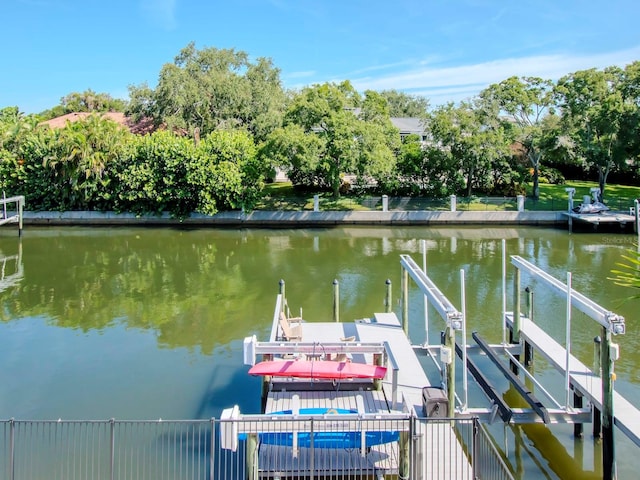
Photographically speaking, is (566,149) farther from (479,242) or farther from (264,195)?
(264,195)

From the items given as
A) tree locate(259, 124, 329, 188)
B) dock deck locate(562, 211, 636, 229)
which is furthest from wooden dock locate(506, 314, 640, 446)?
tree locate(259, 124, 329, 188)

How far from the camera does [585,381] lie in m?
10.5

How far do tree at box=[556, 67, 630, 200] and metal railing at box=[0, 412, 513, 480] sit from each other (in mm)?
28885

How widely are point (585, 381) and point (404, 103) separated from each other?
8483 centimetres

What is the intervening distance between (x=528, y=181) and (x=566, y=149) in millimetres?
4290

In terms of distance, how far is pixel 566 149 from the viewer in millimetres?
36625

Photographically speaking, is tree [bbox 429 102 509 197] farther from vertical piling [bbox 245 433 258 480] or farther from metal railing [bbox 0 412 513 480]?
vertical piling [bbox 245 433 258 480]

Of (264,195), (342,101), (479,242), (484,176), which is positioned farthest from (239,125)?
(479,242)

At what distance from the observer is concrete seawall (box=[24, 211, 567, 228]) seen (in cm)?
3550

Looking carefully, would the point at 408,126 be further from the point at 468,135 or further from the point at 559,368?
the point at 559,368

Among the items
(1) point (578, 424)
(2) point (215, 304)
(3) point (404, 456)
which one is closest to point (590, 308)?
(1) point (578, 424)

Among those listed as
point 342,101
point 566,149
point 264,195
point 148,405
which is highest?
point 342,101

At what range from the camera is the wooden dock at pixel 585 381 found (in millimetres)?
9219

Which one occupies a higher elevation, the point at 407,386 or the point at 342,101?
the point at 342,101
